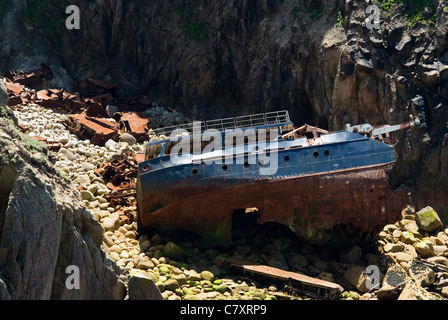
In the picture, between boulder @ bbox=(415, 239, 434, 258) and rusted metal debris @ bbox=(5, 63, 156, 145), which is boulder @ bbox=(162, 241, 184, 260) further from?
rusted metal debris @ bbox=(5, 63, 156, 145)

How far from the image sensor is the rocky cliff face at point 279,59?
72.0 feet

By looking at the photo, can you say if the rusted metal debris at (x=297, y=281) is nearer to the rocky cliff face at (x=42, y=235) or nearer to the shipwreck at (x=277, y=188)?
the shipwreck at (x=277, y=188)

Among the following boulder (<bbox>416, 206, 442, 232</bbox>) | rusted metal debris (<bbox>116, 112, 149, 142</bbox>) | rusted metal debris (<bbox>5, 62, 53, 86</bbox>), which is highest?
rusted metal debris (<bbox>5, 62, 53, 86</bbox>)

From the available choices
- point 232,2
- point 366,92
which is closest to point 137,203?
point 366,92

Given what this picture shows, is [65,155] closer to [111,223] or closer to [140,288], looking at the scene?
[111,223]

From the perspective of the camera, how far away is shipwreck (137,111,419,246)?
18.0 meters

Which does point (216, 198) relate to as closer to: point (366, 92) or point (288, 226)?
point (288, 226)

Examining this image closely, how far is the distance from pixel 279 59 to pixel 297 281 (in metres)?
12.5

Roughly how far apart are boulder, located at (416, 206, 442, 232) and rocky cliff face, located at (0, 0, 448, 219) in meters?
1.27

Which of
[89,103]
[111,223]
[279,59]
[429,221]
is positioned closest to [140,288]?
[111,223]

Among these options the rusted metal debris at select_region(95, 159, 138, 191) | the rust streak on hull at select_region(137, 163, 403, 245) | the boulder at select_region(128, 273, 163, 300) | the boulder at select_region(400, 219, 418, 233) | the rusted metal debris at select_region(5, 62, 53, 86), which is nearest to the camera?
the boulder at select_region(128, 273, 163, 300)

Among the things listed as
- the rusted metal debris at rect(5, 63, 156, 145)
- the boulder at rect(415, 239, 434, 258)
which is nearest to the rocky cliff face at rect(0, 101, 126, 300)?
the boulder at rect(415, 239, 434, 258)

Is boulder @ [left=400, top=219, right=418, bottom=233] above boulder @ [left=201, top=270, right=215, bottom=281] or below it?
above

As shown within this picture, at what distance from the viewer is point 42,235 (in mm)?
10328
